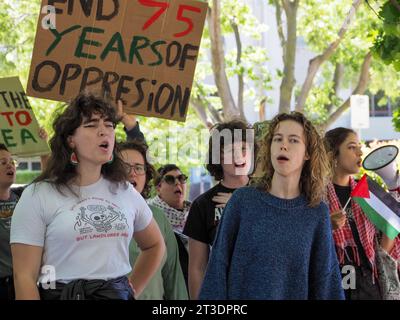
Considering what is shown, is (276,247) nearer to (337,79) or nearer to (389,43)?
(389,43)

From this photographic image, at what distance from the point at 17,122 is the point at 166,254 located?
1805 mm

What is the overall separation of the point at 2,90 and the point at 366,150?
8.68 feet

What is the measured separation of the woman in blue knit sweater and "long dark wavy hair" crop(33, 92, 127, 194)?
559 mm

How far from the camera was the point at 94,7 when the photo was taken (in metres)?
5.96

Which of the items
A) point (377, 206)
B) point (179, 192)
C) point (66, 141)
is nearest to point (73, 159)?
point (66, 141)

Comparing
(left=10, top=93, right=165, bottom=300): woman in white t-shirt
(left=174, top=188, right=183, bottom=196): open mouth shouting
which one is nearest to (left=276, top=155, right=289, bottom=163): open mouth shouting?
(left=10, top=93, right=165, bottom=300): woman in white t-shirt

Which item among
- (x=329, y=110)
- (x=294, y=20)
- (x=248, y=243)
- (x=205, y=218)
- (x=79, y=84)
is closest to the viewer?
(x=248, y=243)

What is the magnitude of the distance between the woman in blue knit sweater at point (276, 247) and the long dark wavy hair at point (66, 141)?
559 millimetres

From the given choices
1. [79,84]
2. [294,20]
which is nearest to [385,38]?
[79,84]

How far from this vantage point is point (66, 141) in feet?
12.9

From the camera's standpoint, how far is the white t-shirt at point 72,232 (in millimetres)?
3621

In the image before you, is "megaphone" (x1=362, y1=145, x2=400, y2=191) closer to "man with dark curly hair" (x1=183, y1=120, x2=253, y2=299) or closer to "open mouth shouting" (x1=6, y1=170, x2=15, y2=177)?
"man with dark curly hair" (x1=183, y1=120, x2=253, y2=299)
